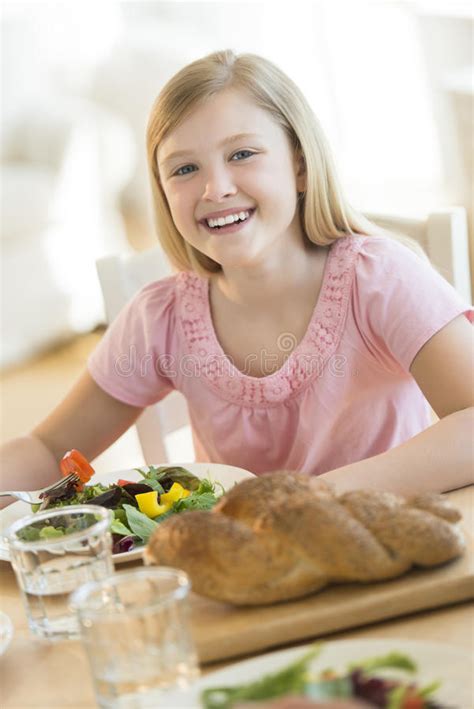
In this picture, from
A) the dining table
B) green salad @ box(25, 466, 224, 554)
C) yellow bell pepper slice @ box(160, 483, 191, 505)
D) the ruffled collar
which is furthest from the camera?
the ruffled collar

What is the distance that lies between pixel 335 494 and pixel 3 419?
295cm

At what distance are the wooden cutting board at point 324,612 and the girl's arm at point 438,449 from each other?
0.30 meters

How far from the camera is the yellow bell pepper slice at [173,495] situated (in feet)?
4.00

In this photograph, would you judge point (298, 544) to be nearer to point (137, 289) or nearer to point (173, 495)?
point (173, 495)

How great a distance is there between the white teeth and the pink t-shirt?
156 mm

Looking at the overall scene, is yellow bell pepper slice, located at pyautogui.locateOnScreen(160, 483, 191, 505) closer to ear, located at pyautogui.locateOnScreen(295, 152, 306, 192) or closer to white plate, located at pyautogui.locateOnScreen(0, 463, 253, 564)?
white plate, located at pyautogui.locateOnScreen(0, 463, 253, 564)

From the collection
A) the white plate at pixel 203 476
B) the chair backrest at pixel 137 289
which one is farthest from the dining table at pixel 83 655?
the chair backrest at pixel 137 289

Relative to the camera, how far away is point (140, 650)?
769 millimetres

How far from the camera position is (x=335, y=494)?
3.11 feet

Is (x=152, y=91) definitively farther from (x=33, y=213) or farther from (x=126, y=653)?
(x=126, y=653)

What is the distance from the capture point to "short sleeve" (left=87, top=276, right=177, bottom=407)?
66.7 inches

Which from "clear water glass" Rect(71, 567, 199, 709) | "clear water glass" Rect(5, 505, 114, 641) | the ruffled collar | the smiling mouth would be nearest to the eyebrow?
the smiling mouth

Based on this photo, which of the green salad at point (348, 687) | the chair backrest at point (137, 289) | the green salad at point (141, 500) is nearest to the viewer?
the green salad at point (348, 687)

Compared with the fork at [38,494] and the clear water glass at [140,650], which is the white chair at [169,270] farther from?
the clear water glass at [140,650]
